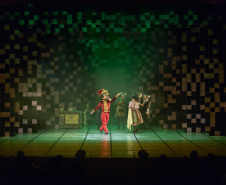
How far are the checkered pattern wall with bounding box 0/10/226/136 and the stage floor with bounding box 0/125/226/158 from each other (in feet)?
1.95

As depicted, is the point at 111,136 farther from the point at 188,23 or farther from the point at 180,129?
the point at 188,23

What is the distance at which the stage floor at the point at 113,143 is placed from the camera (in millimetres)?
7555

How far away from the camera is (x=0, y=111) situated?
1021cm

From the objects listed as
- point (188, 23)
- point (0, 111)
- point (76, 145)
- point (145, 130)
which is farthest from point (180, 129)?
point (0, 111)

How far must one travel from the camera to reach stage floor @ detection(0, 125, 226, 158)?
24.8ft

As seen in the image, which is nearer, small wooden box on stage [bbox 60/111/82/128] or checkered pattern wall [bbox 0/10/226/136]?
checkered pattern wall [bbox 0/10/226/136]

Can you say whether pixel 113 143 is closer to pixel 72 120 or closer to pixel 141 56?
pixel 72 120

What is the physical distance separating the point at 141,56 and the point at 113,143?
3.89 metres

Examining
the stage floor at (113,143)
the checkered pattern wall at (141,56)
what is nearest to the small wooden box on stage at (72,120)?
the checkered pattern wall at (141,56)

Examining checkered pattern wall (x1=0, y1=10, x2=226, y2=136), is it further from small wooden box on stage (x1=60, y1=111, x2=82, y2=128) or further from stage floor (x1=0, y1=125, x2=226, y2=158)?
stage floor (x1=0, y1=125, x2=226, y2=158)

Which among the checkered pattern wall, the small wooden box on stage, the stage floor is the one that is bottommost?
the stage floor

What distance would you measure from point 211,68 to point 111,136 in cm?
363

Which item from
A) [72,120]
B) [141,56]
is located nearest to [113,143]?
[72,120]

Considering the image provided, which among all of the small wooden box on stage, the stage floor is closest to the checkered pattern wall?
the small wooden box on stage
